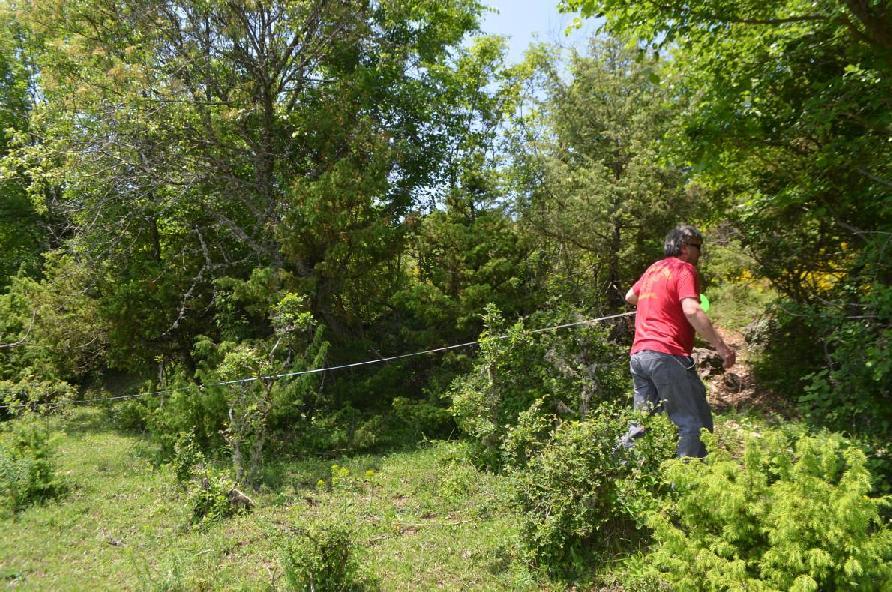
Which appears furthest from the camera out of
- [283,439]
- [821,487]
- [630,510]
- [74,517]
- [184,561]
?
[283,439]

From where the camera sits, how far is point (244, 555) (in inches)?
177

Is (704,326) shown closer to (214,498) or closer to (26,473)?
(214,498)

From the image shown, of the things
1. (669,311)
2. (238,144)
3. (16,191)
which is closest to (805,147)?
(669,311)

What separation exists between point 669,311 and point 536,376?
2.74 m

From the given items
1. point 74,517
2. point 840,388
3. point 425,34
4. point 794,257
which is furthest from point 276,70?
point 840,388

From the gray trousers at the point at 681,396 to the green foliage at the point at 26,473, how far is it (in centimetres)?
676

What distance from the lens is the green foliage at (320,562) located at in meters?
3.59

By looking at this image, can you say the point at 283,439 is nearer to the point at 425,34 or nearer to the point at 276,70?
the point at 276,70

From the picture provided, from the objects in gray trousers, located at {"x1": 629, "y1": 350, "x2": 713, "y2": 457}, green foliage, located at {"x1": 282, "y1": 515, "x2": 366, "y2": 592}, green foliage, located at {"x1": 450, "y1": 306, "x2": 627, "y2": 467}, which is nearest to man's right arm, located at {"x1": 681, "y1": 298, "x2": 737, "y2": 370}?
gray trousers, located at {"x1": 629, "y1": 350, "x2": 713, "y2": 457}

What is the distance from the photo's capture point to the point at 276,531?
4.16 m

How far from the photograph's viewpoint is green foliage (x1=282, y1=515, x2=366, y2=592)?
359 centimetres

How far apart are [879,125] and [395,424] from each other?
6725 mm

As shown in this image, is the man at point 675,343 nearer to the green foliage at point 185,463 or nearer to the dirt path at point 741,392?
the dirt path at point 741,392

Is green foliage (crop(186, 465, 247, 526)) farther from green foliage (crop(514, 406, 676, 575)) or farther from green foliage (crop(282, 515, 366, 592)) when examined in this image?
green foliage (crop(514, 406, 676, 575))
